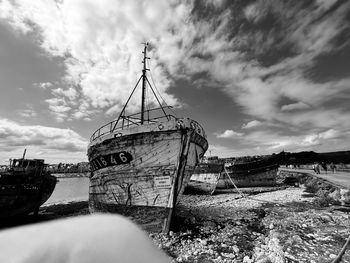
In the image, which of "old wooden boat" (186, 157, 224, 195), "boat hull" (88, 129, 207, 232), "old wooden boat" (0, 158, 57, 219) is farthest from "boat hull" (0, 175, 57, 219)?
"old wooden boat" (186, 157, 224, 195)

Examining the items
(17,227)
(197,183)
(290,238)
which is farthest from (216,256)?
(197,183)

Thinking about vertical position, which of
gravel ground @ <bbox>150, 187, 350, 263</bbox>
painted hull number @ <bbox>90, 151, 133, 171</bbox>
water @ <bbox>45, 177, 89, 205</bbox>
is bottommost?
gravel ground @ <bbox>150, 187, 350, 263</bbox>

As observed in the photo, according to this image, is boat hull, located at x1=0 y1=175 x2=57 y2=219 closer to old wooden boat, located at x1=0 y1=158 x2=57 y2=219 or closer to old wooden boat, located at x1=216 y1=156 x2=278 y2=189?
old wooden boat, located at x1=0 y1=158 x2=57 y2=219

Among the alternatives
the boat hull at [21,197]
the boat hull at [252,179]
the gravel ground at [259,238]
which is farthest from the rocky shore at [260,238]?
the boat hull at [252,179]

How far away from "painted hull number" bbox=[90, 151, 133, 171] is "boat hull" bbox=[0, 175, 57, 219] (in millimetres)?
6300

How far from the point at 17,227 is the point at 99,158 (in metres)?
6.85

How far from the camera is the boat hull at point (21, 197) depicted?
11609mm

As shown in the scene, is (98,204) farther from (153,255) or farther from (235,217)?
(235,217)

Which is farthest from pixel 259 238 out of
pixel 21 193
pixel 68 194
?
pixel 68 194

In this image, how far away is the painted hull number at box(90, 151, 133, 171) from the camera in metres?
8.54

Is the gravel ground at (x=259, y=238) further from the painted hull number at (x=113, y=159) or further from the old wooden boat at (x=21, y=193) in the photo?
the old wooden boat at (x=21, y=193)

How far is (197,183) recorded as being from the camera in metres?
22.5

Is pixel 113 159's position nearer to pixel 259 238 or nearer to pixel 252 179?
pixel 259 238

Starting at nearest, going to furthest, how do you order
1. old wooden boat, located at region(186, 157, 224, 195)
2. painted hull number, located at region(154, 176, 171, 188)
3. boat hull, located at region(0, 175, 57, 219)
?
painted hull number, located at region(154, 176, 171, 188), boat hull, located at region(0, 175, 57, 219), old wooden boat, located at region(186, 157, 224, 195)
